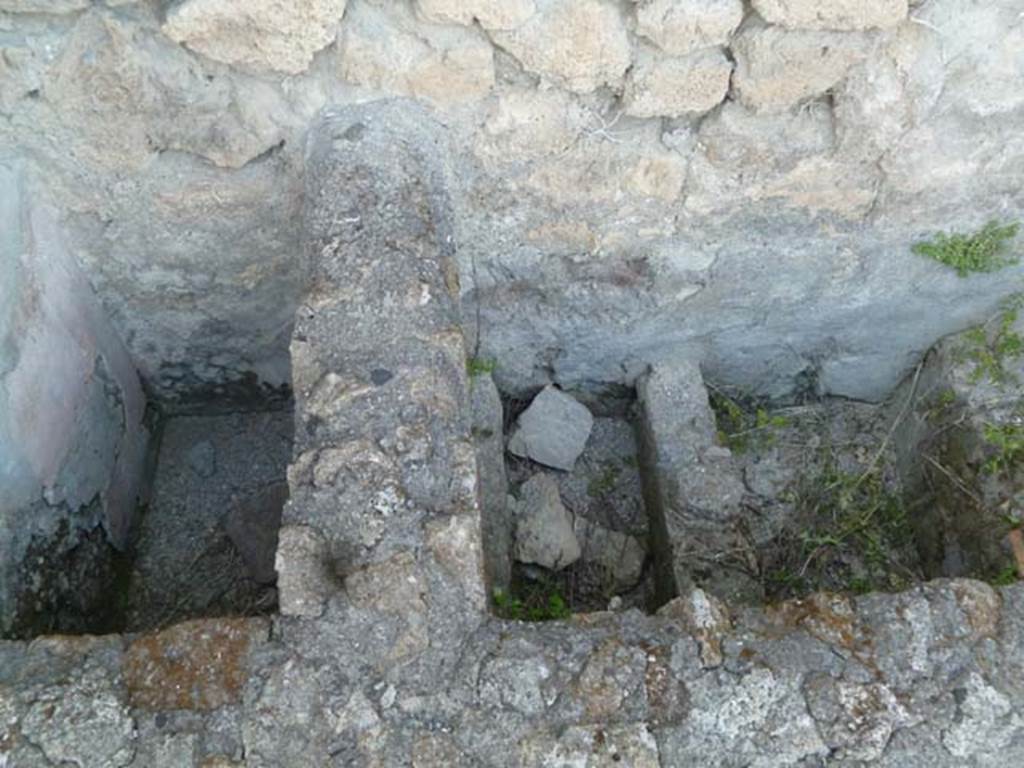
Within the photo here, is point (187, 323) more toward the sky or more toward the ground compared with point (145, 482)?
more toward the sky

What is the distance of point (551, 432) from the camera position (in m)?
2.99

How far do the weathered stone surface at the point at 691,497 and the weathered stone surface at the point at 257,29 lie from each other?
140 centimetres

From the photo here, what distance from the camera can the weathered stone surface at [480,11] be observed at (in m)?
2.02

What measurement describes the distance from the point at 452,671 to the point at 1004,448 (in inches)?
64.7

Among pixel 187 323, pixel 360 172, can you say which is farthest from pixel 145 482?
pixel 360 172

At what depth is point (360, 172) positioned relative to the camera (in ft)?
7.32

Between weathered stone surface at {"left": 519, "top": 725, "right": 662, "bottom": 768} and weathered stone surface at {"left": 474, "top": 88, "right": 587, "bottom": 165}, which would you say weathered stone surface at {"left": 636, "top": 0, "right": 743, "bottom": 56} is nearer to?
weathered stone surface at {"left": 474, "top": 88, "right": 587, "bottom": 165}

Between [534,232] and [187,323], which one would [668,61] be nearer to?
[534,232]

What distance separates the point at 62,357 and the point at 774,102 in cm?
192

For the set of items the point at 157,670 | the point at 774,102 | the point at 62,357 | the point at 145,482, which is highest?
the point at 774,102

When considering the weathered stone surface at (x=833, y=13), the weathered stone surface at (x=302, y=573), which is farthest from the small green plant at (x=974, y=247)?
the weathered stone surface at (x=302, y=573)

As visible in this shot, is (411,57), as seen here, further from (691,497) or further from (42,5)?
(691,497)

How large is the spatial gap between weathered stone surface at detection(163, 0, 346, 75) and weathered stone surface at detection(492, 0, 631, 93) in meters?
0.38

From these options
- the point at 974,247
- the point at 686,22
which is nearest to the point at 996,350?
the point at 974,247
